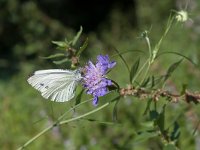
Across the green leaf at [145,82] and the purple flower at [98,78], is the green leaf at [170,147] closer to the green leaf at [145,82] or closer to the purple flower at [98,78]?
the green leaf at [145,82]

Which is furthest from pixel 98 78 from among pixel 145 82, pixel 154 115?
pixel 154 115

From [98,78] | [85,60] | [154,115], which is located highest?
[85,60]

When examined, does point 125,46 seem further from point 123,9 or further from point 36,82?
point 36,82

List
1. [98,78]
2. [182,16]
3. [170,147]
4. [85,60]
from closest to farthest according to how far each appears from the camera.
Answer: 1. [98,78]
2. [182,16]
3. [170,147]
4. [85,60]

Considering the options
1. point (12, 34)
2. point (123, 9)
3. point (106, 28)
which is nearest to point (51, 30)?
point (12, 34)

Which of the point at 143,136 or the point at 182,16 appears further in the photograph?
the point at 143,136

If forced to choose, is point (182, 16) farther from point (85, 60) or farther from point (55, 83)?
point (85, 60)

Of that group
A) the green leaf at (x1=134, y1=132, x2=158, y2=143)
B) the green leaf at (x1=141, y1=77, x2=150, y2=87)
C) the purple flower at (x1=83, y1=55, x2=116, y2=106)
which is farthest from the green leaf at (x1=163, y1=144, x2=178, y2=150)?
the purple flower at (x1=83, y1=55, x2=116, y2=106)
